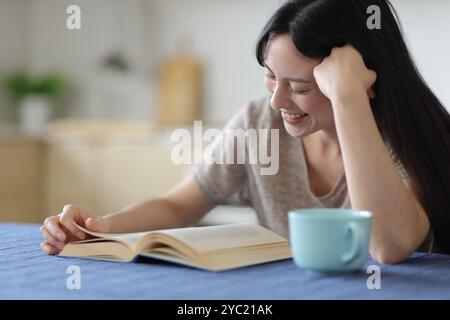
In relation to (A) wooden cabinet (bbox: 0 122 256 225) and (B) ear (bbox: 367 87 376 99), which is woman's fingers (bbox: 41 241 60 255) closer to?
(B) ear (bbox: 367 87 376 99)

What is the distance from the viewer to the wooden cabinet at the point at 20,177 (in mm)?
3817

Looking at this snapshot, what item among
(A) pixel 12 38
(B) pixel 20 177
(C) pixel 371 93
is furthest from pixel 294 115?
(A) pixel 12 38

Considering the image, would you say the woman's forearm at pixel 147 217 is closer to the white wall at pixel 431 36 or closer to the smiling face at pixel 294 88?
the smiling face at pixel 294 88

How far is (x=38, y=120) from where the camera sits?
4.33 meters

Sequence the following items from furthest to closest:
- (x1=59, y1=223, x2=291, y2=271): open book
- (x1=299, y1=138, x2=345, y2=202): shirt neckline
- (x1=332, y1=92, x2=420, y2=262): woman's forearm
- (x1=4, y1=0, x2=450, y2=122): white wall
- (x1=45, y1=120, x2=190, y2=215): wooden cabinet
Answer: (x1=45, y1=120, x2=190, y2=215): wooden cabinet → (x1=4, y1=0, x2=450, y2=122): white wall → (x1=299, y1=138, x2=345, y2=202): shirt neckline → (x1=332, y1=92, x2=420, y2=262): woman's forearm → (x1=59, y1=223, x2=291, y2=271): open book

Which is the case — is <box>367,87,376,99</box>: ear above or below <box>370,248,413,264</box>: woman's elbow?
above

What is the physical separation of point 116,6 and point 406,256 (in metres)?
3.46

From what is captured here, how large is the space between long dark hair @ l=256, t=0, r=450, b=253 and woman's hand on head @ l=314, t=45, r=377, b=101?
29mm

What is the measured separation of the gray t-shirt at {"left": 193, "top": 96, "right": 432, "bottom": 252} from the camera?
1.50m

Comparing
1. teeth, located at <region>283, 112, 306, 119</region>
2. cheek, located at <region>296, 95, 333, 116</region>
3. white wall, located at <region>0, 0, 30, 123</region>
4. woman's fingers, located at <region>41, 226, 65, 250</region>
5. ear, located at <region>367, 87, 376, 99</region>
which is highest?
white wall, located at <region>0, 0, 30, 123</region>

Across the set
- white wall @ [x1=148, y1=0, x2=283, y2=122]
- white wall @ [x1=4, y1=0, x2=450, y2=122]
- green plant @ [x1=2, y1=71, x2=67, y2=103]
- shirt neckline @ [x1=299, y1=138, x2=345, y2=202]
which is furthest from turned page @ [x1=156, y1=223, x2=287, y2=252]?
green plant @ [x1=2, y1=71, x2=67, y2=103]

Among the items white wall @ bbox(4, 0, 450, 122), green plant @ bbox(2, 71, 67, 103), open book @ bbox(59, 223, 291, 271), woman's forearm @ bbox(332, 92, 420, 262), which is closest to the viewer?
open book @ bbox(59, 223, 291, 271)

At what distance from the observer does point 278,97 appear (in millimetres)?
1266
